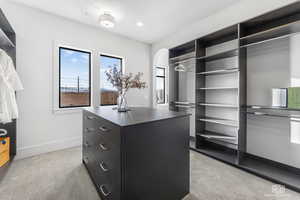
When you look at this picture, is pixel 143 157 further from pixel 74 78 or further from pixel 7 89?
pixel 74 78

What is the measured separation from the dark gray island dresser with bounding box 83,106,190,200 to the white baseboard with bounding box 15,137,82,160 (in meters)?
1.79

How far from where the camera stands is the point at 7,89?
1.85 m

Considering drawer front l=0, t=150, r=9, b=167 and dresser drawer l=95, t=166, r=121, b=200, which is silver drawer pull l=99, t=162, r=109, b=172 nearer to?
dresser drawer l=95, t=166, r=121, b=200

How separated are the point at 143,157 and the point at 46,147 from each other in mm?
2549

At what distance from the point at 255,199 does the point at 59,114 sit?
11.2 feet

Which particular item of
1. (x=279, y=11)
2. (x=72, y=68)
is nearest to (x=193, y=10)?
(x=279, y=11)

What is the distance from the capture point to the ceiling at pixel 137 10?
2.35 metres

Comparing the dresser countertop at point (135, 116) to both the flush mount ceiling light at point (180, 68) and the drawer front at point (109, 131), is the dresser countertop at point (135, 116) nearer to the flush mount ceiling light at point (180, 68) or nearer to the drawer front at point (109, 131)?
the drawer front at point (109, 131)

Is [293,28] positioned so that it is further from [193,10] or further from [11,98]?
[11,98]

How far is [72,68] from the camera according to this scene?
304 centimetres

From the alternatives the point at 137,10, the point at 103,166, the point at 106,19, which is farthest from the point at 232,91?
the point at 106,19

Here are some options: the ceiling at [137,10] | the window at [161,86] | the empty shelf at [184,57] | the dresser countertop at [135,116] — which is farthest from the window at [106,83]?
the window at [161,86]

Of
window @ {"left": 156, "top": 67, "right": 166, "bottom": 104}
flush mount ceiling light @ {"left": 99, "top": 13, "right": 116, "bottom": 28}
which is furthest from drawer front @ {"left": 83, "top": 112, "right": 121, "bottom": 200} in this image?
window @ {"left": 156, "top": 67, "right": 166, "bottom": 104}

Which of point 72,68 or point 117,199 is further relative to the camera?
point 72,68
